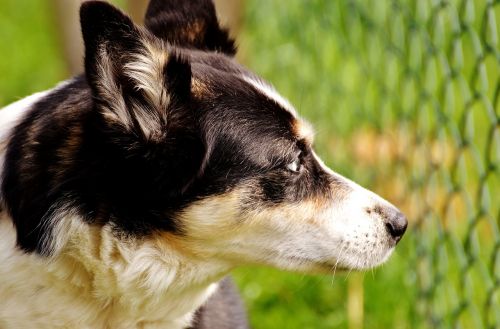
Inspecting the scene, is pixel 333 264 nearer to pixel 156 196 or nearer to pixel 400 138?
pixel 156 196

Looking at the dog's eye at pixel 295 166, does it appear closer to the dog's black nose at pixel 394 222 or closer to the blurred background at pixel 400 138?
the dog's black nose at pixel 394 222

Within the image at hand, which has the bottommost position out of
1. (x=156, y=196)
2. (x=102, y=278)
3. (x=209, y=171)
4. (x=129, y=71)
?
(x=102, y=278)

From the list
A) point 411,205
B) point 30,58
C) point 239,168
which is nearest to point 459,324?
point 411,205

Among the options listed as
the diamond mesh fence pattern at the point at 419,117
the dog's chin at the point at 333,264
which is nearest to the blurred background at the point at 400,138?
the diamond mesh fence pattern at the point at 419,117

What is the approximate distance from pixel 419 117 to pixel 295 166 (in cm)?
134

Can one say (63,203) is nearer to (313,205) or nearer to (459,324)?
(313,205)

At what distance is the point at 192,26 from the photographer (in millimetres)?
3176

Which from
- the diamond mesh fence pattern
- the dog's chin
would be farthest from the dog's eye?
the diamond mesh fence pattern

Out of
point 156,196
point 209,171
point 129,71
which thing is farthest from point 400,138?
point 129,71

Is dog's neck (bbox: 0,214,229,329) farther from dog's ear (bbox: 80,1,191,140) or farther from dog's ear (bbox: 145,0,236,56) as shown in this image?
dog's ear (bbox: 145,0,236,56)

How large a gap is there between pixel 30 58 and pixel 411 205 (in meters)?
4.03

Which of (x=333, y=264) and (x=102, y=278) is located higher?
(x=333, y=264)

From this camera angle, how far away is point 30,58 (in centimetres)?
724

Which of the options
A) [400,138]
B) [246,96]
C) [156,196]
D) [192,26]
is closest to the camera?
[156,196]
